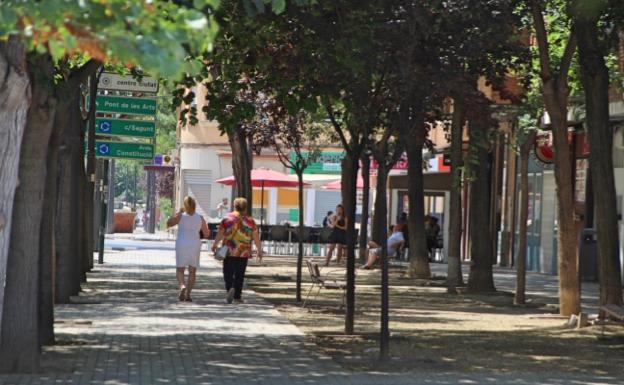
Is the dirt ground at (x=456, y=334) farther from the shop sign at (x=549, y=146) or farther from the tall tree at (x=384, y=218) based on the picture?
the shop sign at (x=549, y=146)

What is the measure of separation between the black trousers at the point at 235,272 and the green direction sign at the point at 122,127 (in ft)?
31.7

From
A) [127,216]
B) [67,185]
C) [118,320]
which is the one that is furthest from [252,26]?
[127,216]

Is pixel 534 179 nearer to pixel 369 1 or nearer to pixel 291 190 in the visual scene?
pixel 369 1

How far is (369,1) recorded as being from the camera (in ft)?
53.1

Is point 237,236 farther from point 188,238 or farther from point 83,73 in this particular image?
point 83,73

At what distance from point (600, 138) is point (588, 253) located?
38.9ft

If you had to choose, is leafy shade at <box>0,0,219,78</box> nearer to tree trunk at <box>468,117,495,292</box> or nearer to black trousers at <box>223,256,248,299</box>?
black trousers at <box>223,256,248,299</box>

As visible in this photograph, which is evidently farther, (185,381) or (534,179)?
(534,179)

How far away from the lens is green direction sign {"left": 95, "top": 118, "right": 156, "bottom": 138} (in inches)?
1300

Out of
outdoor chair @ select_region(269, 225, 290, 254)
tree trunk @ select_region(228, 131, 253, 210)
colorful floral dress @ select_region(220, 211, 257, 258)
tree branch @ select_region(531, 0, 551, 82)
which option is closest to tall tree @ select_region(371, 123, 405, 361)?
tree branch @ select_region(531, 0, 551, 82)

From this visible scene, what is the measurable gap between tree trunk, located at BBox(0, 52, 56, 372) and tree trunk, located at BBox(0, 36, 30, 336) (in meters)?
2.45

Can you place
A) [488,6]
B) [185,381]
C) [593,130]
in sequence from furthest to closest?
1. [593,130]
2. [488,6]
3. [185,381]

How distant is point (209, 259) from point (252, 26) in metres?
28.5

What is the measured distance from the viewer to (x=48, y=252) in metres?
16.5
